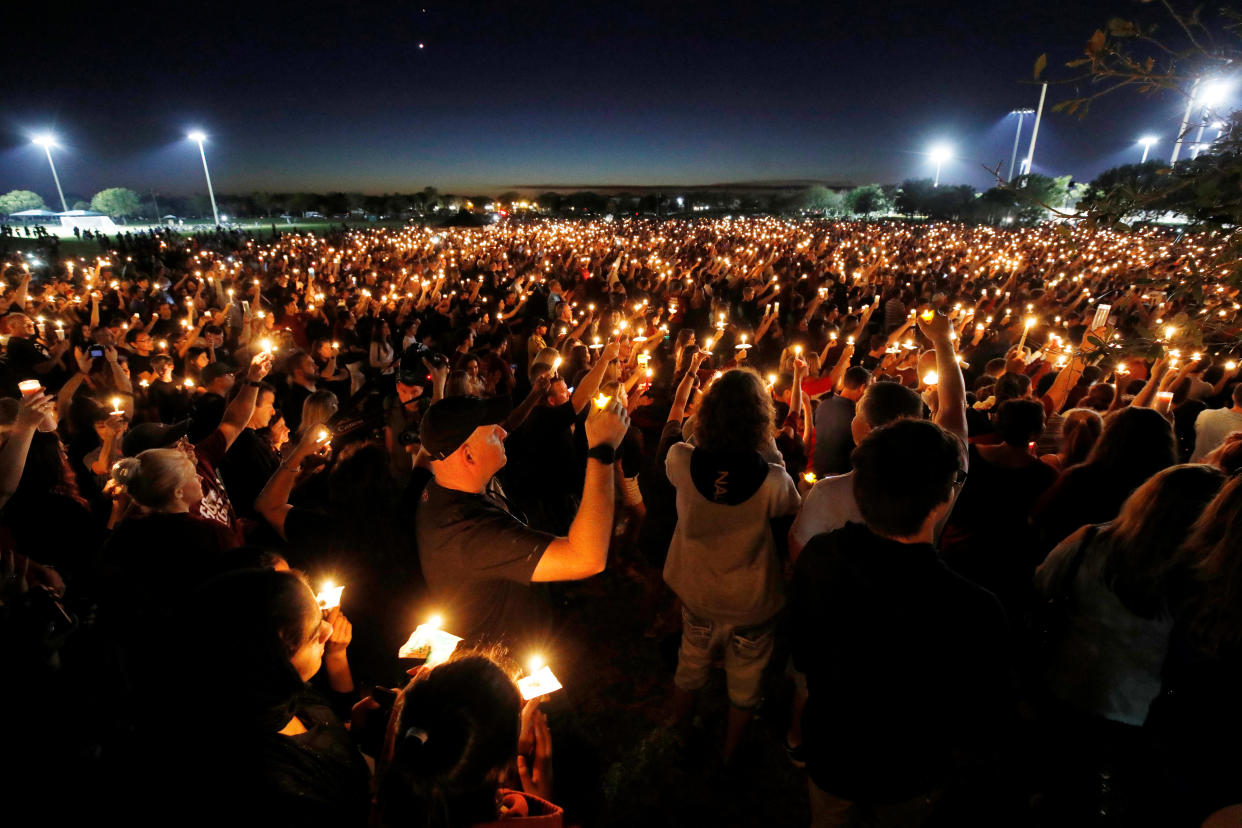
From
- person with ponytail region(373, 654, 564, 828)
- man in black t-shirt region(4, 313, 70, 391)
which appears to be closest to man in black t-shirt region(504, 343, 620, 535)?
person with ponytail region(373, 654, 564, 828)

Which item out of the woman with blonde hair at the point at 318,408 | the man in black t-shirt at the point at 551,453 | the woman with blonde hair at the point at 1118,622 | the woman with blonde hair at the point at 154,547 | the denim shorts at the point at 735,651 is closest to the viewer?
the woman with blonde hair at the point at 1118,622

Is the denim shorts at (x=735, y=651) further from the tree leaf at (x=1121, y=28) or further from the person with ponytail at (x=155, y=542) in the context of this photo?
the tree leaf at (x=1121, y=28)

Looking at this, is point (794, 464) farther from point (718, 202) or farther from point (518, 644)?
point (718, 202)

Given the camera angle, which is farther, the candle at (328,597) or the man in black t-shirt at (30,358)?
the man in black t-shirt at (30,358)

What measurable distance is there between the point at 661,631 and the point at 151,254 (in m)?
28.4

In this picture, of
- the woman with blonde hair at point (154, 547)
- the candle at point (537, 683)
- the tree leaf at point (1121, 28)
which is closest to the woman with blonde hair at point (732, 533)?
the candle at point (537, 683)

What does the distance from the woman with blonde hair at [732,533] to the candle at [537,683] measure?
3.38ft

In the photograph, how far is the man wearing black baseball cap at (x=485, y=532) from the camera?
182cm

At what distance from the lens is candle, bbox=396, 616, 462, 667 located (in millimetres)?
1763

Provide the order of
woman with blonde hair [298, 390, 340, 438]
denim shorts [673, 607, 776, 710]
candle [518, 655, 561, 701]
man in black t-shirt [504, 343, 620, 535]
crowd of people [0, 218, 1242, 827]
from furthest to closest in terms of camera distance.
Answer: man in black t-shirt [504, 343, 620, 535] → woman with blonde hair [298, 390, 340, 438] → denim shorts [673, 607, 776, 710] → candle [518, 655, 561, 701] → crowd of people [0, 218, 1242, 827]

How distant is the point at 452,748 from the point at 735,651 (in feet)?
6.15

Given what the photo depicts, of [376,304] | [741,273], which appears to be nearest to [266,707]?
[376,304]

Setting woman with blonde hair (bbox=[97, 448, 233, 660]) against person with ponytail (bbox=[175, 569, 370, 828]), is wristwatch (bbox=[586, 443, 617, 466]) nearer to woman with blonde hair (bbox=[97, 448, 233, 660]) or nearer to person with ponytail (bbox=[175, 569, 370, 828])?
person with ponytail (bbox=[175, 569, 370, 828])

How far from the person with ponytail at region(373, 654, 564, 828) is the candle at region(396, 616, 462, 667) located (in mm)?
391
